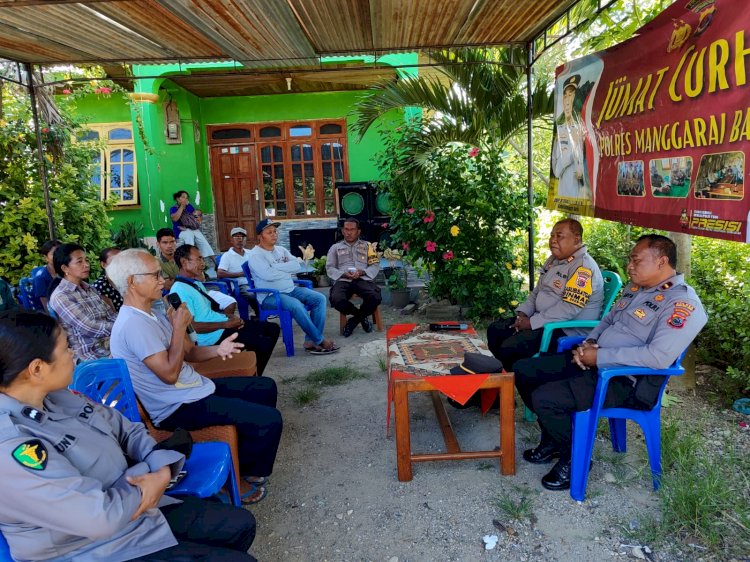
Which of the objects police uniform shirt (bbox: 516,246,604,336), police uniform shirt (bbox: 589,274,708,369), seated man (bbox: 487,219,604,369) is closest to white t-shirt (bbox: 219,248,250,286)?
seated man (bbox: 487,219,604,369)

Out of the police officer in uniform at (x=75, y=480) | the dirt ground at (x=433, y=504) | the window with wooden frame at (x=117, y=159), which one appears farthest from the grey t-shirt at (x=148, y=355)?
the window with wooden frame at (x=117, y=159)

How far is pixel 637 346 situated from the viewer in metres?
2.40

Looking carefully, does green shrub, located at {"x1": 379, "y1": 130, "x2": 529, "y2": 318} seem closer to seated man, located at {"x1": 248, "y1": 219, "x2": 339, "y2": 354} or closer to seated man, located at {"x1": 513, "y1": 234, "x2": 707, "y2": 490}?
seated man, located at {"x1": 248, "y1": 219, "x2": 339, "y2": 354}

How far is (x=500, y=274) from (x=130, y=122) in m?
7.67

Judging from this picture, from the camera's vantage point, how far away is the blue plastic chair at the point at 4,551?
1329 mm

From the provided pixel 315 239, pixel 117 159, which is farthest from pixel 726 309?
pixel 117 159

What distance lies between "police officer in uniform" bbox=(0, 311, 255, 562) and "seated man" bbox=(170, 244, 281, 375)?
174cm

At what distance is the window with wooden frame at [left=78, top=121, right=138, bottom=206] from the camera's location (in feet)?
30.7

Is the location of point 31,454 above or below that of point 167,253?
below

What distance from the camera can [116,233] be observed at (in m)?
8.76

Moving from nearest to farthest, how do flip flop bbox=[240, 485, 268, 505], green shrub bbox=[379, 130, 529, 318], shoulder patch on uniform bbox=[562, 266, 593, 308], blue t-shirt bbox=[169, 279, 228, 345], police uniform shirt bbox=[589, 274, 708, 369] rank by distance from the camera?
police uniform shirt bbox=[589, 274, 708, 369] → flip flop bbox=[240, 485, 268, 505] → shoulder patch on uniform bbox=[562, 266, 593, 308] → blue t-shirt bbox=[169, 279, 228, 345] → green shrub bbox=[379, 130, 529, 318]

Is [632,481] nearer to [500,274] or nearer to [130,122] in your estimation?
[500,274]

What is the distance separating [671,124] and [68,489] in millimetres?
2881

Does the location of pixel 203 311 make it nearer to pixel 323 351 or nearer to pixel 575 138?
pixel 323 351
